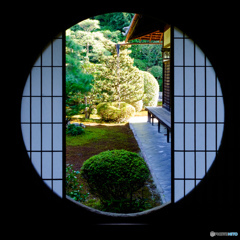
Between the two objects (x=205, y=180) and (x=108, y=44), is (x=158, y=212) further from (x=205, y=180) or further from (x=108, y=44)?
(x=108, y=44)

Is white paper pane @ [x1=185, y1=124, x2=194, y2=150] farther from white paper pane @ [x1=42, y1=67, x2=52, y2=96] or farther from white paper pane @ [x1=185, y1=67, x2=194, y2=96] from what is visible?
white paper pane @ [x1=42, y1=67, x2=52, y2=96]

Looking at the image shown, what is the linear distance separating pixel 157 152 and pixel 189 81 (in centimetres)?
432

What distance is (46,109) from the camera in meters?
4.01

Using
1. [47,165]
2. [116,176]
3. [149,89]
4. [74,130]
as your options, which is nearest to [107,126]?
[74,130]

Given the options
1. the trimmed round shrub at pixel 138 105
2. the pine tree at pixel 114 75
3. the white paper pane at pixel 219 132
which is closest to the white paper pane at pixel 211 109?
the white paper pane at pixel 219 132

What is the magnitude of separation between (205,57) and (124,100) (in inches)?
448

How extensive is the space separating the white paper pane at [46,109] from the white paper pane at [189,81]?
1.71m

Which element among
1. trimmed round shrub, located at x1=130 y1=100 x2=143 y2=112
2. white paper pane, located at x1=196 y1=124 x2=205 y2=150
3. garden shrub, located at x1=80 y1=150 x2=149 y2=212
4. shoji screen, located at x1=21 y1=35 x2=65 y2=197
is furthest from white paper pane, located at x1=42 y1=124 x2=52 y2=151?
trimmed round shrub, located at x1=130 y1=100 x2=143 y2=112

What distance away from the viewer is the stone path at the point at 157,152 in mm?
6023

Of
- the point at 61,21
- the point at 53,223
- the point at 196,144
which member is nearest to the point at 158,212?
the point at 196,144

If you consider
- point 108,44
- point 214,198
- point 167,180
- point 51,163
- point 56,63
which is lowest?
point 167,180

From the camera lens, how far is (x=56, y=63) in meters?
3.97

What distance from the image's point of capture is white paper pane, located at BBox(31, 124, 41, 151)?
399 centimetres

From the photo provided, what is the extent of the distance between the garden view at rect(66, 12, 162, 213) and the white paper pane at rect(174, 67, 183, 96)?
52.2 inches
